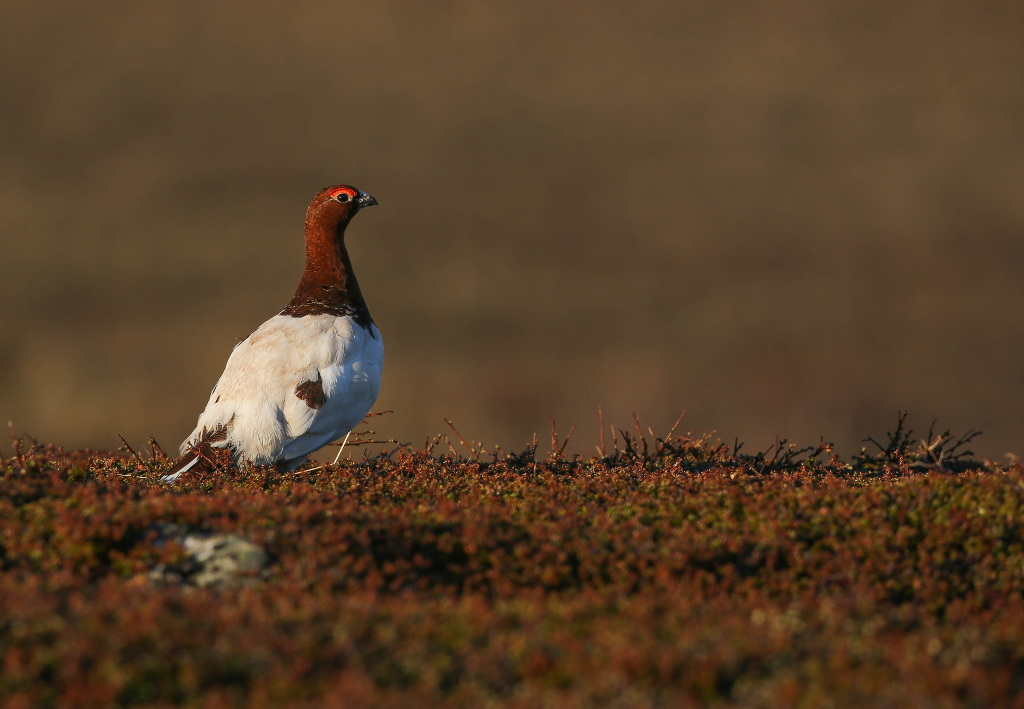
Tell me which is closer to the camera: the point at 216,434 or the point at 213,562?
the point at 213,562

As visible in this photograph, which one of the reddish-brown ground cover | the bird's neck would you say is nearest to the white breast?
the bird's neck

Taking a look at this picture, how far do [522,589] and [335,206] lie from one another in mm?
6497

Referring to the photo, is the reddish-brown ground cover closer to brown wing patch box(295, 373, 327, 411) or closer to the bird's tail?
the bird's tail

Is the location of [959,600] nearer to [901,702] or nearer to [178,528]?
[901,702]

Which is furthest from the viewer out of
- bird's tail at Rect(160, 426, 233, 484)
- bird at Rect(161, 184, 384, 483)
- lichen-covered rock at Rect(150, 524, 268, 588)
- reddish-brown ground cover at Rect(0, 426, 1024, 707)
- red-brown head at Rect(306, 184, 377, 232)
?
red-brown head at Rect(306, 184, 377, 232)

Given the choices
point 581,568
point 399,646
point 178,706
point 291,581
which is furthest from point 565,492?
point 178,706

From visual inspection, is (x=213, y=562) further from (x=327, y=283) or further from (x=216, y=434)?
(x=327, y=283)

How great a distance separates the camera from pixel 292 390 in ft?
29.9

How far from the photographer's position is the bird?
9008mm

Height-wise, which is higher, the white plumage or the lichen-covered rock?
the white plumage

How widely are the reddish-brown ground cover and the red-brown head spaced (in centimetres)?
293

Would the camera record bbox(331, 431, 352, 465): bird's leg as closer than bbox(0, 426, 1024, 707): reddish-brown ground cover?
No

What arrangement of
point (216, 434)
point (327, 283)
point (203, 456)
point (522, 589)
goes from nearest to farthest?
point (522, 589)
point (203, 456)
point (216, 434)
point (327, 283)

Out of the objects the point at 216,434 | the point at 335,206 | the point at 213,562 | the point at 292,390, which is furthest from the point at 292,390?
the point at 213,562
